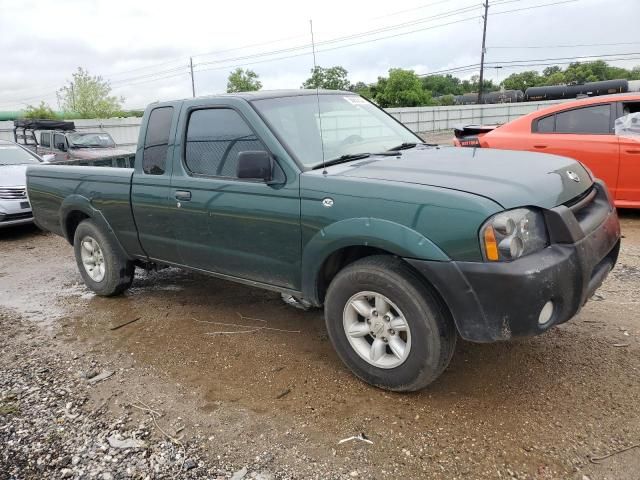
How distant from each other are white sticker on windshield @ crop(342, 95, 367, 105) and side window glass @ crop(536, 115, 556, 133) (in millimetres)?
3594

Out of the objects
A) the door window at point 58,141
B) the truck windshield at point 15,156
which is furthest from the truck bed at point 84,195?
the door window at point 58,141

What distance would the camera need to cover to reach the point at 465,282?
2.72 m

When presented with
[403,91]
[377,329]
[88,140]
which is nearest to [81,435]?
[377,329]

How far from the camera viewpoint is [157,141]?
4402mm

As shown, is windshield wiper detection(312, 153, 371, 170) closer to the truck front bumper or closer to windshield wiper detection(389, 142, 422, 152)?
windshield wiper detection(389, 142, 422, 152)

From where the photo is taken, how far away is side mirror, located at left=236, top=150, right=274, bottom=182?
11.0 ft

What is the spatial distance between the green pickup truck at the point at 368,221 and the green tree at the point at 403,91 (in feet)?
134

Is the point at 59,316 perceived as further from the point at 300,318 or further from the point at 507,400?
the point at 507,400

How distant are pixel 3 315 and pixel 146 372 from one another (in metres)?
2.28

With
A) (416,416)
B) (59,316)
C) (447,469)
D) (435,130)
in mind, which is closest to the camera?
(447,469)

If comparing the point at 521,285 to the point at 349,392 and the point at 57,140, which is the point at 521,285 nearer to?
the point at 349,392

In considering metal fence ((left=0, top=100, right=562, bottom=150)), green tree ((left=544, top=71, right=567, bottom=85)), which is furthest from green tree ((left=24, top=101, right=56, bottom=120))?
green tree ((left=544, top=71, right=567, bottom=85))

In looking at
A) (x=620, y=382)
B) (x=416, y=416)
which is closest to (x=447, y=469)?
(x=416, y=416)

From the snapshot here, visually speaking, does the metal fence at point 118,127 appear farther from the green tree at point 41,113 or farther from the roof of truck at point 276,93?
the roof of truck at point 276,93
